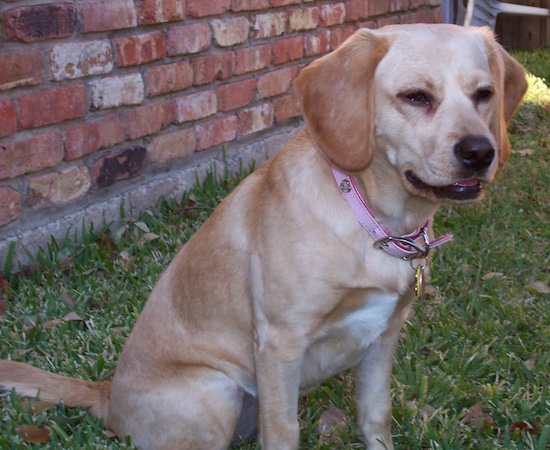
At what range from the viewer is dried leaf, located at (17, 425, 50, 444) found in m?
2.85

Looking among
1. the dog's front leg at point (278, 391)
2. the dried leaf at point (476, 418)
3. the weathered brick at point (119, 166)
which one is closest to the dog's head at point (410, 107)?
the dog's front leg at point (278, 391)

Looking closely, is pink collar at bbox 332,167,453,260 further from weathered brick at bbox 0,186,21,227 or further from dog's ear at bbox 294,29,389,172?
weathered brick at bbox 0,186,21,227

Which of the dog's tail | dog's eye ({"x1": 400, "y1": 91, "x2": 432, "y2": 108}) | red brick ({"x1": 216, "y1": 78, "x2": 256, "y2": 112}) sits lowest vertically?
the dog's tail

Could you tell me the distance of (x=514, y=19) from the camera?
10805 mm

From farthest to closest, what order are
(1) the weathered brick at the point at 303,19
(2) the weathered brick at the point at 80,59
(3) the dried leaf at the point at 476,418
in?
(1) the weathered brick at the point at 303,19 → (2) the weathered brick at the point at 80,59 → (3) the dried leaf at the point at 476,418

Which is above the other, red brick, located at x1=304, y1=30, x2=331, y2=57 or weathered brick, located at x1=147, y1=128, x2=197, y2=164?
red brick, located at x1=304, y1=30, x2=331, y2=57

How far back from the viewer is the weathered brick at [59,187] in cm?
398

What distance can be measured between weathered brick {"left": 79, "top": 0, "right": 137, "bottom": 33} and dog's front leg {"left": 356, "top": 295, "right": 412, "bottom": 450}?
2153 millimetres

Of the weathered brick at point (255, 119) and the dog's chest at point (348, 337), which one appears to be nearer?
the dog's chest at point (348, 337)

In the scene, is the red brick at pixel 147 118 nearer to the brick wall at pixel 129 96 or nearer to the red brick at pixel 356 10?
the brick wall at pixel 129 96

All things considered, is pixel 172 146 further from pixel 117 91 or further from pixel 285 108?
pixel 285 108

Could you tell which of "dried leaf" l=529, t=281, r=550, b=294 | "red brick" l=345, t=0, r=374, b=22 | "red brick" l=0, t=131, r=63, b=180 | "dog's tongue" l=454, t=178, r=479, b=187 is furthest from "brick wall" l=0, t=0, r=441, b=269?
"dog's tongue" l=454, t=178, r=479, b=187

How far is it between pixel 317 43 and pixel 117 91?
5.95ft

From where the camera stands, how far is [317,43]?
568cm
